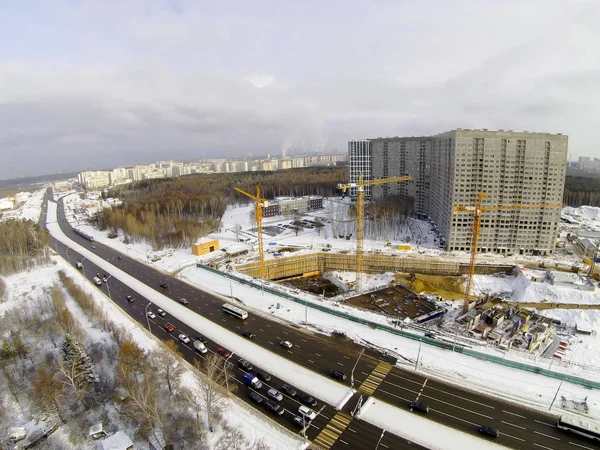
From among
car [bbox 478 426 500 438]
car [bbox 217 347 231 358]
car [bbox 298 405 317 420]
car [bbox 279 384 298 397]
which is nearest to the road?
car [bbox 478 426 500 438]

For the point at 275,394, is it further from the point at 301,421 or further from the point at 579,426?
the point at 579,426

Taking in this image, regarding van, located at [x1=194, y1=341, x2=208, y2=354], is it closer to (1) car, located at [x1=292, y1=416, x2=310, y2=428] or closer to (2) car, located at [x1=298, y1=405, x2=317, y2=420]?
(2) car, located at [x1=298, y1=405, x2=317, y2=420]

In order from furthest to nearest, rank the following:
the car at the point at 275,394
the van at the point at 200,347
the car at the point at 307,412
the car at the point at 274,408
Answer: the van at the point at 200,347 → the car at the point at 275,394 → the car at the point at 274,408 → the car at the point at 307,412

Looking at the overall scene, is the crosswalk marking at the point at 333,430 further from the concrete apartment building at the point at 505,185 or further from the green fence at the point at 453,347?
the concrete apartment building at the point at 505,185

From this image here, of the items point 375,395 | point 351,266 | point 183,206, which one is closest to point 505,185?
point 351,266

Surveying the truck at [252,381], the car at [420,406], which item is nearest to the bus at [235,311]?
the truck at [252,381]

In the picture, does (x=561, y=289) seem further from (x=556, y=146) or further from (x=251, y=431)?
(x=251, y=431)
